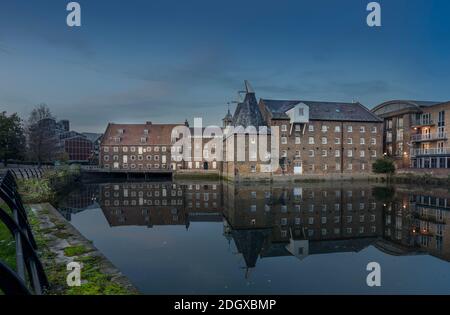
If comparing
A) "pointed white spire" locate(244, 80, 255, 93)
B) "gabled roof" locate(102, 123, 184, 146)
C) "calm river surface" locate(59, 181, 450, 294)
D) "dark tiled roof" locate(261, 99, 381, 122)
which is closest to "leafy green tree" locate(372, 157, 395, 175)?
"dark tiled roof" locate(261, 99, 381, 122)

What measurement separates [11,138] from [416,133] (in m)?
59.6

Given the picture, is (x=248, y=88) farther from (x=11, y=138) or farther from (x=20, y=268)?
(x=20, y=268)

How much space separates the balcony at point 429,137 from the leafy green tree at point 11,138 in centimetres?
Result: 5880

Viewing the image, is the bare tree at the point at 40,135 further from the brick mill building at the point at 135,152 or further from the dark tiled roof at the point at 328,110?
the dark tiled roof at the point at 328,110

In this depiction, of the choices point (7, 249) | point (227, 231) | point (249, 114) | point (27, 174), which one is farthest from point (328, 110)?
point (7, 249)

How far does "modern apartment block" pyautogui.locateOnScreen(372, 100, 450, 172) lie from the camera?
36906 mm

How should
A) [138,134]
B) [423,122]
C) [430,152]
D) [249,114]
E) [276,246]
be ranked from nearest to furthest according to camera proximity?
[276,246], [249,114], [430,152], [423,122], [138,134]

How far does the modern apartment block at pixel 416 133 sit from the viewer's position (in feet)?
121

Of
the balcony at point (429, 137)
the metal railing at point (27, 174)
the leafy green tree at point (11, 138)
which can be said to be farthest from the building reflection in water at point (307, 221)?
the leafy green tree at point (11, 138)

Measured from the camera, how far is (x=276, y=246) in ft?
33.4

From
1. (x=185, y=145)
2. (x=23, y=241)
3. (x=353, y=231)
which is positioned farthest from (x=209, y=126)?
(x=23, y=241)

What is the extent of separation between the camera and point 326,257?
29.4ft

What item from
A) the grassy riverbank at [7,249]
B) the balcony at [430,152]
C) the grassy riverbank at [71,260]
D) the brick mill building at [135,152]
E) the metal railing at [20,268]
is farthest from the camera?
the brick mill building at [135,152]

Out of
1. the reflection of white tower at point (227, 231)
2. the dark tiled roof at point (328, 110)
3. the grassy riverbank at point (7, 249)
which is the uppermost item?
the dark tiled roof at point (328, 110)
